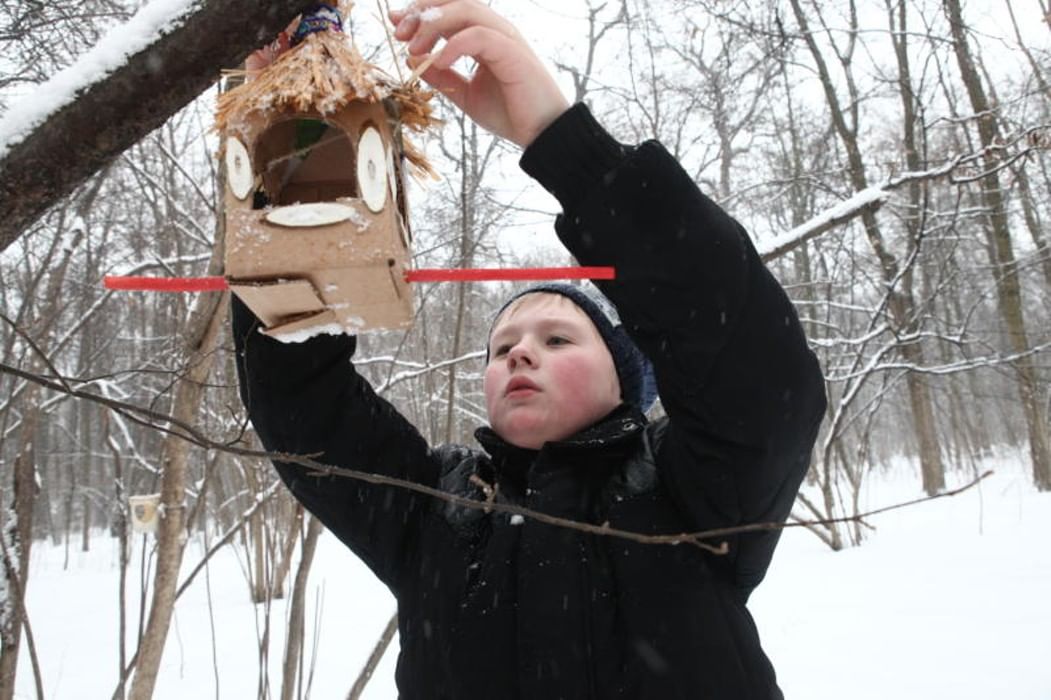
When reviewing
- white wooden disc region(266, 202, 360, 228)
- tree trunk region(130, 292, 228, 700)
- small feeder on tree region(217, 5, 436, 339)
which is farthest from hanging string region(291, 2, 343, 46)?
tree trunk region(130, 292, 228, 700)

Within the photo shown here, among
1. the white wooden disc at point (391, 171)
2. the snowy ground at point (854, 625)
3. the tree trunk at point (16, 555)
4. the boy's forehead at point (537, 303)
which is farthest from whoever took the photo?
the snowy ground at point (854, 625)

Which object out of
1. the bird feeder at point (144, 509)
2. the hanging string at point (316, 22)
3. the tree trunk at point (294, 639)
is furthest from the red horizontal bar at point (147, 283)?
the bird feeder at point (144, 509)

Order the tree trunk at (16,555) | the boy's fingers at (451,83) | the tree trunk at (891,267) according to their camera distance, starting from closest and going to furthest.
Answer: the boy's fingers at (451,83)
the tree trunk at (16,555)
the tree trunk at (891,267)

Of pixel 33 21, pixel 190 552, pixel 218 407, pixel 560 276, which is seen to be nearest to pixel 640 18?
pixel 33 21

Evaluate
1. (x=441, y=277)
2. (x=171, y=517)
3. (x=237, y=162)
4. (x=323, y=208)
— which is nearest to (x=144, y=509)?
(x=171, y=517)

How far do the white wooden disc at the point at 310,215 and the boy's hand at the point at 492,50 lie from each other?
0.92 ft

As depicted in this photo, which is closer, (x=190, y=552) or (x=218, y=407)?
(x=218, y=407)

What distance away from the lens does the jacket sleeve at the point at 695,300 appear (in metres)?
1.00

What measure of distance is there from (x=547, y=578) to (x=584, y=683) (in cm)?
17

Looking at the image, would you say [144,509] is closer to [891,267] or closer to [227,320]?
[227,320]

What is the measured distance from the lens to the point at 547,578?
1.15 meters

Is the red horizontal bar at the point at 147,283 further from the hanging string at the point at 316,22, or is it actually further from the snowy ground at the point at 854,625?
the snowy ground at the point at 854,625

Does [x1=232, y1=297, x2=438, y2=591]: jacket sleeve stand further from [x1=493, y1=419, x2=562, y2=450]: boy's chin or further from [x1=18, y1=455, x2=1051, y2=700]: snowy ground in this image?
[x1=18, y1=455, x2=1051, y2=700]: snowy ground

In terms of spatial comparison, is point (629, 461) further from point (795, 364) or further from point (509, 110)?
point (509, 110)
